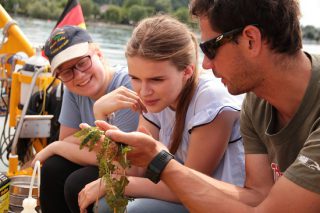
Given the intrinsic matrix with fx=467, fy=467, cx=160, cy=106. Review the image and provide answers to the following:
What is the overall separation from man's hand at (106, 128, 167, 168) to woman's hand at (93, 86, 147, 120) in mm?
573

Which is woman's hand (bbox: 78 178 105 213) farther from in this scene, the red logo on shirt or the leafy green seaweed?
the red logo on shirt

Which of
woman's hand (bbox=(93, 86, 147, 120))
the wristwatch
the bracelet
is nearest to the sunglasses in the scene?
the wristwatch

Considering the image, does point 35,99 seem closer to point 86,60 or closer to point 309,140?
point 86,60

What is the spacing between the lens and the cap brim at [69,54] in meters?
2.53

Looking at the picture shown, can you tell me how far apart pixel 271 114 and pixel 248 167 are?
28 centimetres

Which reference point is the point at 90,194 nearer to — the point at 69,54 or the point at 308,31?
the point at 69,54

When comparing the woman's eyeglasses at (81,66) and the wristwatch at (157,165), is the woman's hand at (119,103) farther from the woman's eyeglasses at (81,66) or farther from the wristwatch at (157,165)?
the wristwatch at (157,165)

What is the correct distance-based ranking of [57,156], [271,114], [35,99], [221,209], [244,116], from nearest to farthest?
[221,209], [271,114], [244,116], [57,156], [35,99]

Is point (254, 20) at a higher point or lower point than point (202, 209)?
higher

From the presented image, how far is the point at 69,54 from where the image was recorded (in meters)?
2.54

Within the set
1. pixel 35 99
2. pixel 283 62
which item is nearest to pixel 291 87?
pixel 283 62

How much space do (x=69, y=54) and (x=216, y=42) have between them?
3.81ft

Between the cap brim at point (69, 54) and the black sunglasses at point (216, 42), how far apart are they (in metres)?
1.08

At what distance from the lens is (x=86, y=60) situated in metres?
2.55
